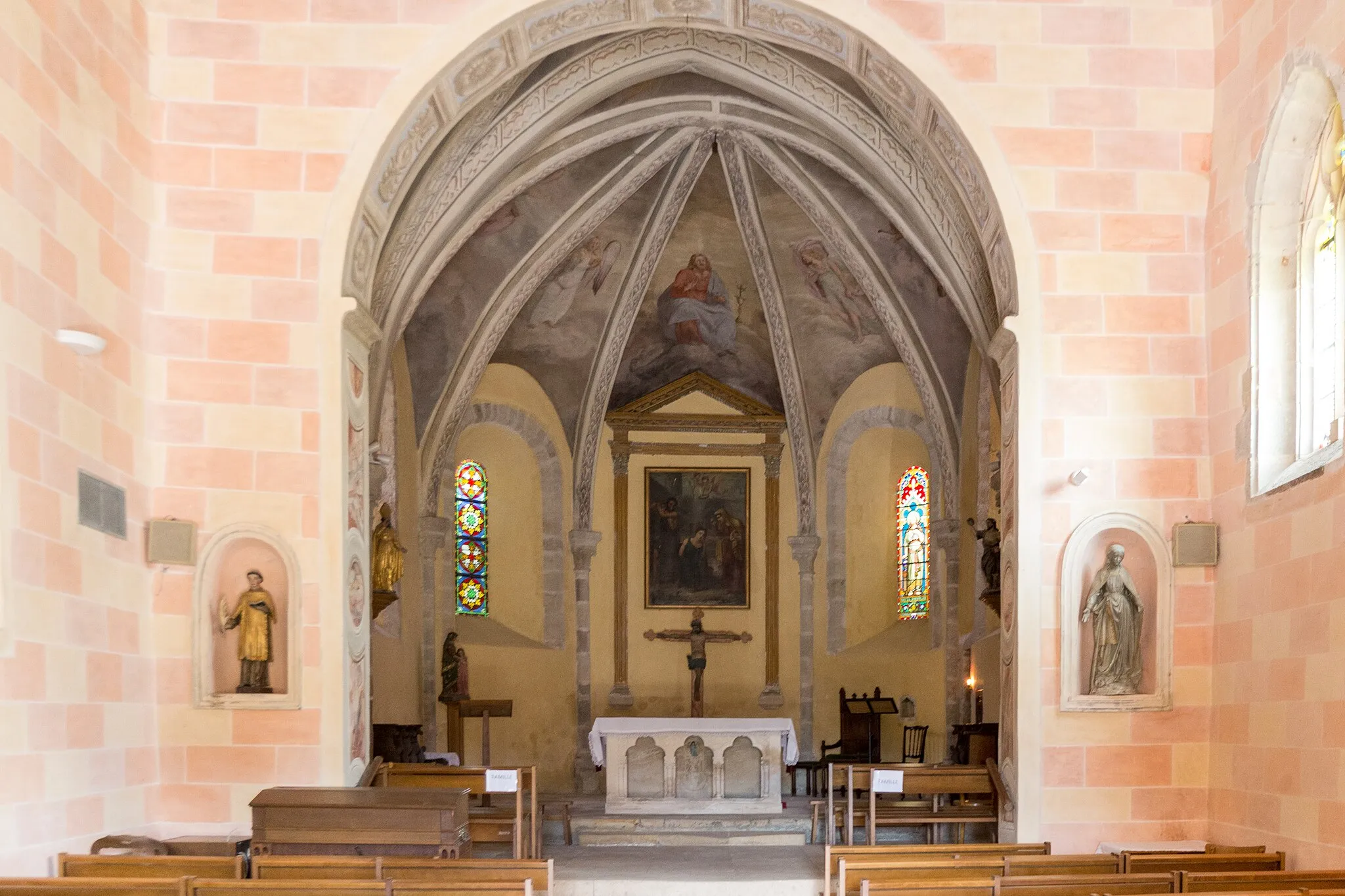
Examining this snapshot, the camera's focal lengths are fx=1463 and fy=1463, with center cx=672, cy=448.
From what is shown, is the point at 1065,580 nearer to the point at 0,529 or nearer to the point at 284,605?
the point at 284,605

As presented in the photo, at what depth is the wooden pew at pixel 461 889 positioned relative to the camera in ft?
23.4

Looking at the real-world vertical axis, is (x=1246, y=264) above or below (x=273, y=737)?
above

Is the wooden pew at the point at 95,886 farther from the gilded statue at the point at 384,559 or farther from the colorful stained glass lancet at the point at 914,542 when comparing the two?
the colorful stained glass lancet at the point at 914,542

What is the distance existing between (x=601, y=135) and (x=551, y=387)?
528cm

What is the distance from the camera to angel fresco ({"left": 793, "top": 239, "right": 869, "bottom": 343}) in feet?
60.9

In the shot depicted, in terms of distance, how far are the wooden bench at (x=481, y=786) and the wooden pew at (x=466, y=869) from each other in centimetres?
230

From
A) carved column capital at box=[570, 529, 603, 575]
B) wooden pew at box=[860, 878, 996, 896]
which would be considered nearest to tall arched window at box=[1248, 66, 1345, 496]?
wooden pew at box=[860, 878, 996, 896]

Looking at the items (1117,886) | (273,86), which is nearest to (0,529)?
(273,86)

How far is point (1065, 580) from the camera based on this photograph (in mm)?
10781

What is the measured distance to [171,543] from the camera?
34.1 ft

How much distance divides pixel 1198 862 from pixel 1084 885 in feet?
4.31

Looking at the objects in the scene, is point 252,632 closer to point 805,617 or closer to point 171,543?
point 171,543

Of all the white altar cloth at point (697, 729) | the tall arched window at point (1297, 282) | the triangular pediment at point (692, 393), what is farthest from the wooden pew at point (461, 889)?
the triangular pediment at point (692, 393)

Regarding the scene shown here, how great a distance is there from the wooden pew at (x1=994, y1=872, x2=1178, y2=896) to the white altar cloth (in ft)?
22.6
